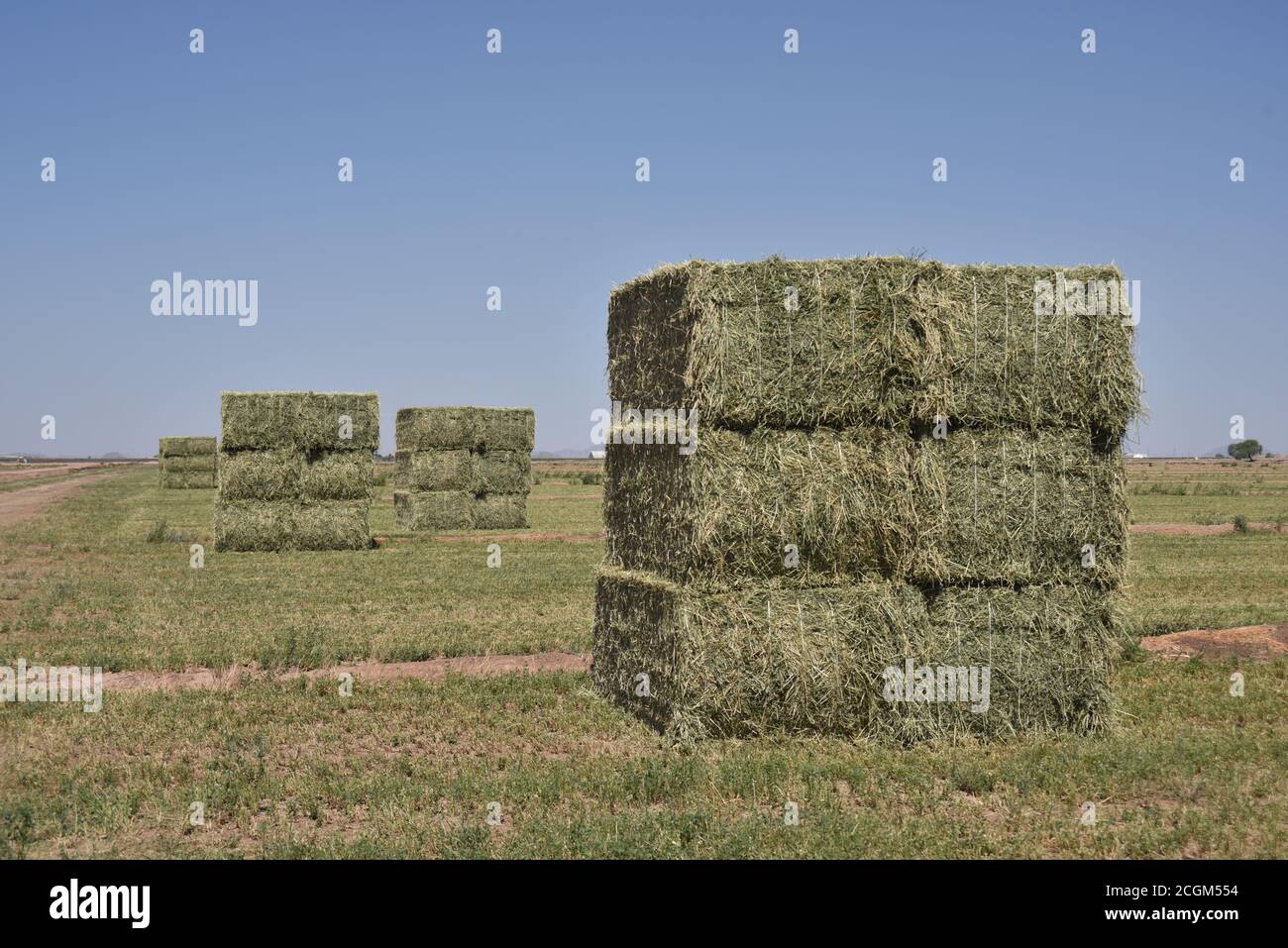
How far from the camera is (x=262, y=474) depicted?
24.6 meters

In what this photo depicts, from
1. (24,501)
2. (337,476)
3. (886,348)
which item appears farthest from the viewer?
(24,501)

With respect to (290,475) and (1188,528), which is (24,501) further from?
(1188,528)

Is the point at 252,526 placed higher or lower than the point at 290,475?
lower

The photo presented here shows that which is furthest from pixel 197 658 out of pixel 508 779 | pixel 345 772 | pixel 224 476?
pixel 224 476

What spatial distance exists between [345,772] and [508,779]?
1.25 metres

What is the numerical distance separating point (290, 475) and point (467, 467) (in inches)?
269

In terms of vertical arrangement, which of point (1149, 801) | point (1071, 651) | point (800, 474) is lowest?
point (1149, 801)

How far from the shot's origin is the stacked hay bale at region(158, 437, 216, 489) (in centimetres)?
5753

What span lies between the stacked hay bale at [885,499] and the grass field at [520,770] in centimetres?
51

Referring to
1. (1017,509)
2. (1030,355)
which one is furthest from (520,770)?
(1030,355)
